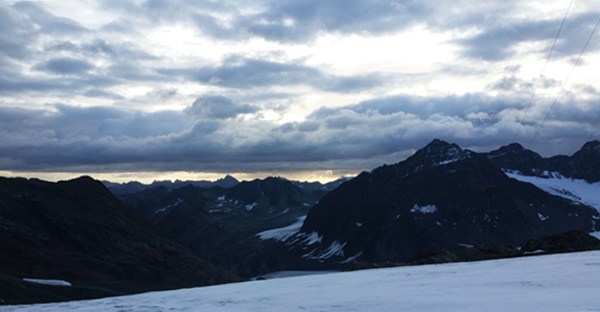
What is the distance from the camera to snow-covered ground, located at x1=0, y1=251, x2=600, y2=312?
19234mm

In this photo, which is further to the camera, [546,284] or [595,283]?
[546,284]

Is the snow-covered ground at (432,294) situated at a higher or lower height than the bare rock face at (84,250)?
higher

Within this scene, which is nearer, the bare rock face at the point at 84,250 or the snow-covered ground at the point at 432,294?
the snow-covered ground at the point at 432,294

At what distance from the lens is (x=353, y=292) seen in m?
26.8

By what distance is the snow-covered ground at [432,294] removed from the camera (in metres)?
19.2

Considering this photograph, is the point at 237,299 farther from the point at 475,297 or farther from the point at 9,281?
the point at 9,281

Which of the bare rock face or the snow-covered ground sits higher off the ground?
the snow-covered ground

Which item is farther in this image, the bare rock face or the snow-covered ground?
the bare rock face

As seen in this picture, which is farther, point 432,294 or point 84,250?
point 84,250

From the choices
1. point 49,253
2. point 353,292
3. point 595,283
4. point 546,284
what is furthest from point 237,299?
point 49,253

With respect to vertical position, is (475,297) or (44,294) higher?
(475,297)

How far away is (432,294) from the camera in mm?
23109

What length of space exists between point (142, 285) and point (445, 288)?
127 m

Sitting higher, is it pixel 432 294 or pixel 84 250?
pixel 432 294
